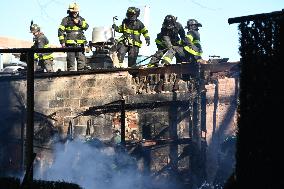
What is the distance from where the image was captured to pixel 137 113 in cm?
1338

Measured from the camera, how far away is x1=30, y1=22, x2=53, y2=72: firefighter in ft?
48.2

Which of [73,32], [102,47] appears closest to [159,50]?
[102,47]

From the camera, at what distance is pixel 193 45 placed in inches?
555

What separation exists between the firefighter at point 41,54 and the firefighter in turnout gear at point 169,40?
3852 mm

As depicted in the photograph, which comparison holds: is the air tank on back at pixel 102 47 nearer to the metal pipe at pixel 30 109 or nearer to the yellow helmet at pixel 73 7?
the yellow helmet at pixel 73 7

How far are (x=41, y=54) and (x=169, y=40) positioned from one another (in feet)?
15.7

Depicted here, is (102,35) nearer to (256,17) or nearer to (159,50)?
(159,50)

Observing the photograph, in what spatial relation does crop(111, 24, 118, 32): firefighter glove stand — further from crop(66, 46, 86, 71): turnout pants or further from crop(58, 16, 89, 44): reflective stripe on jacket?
crop(66, 46, 86, 71): turnout pants

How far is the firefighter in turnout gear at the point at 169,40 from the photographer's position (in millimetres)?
13742

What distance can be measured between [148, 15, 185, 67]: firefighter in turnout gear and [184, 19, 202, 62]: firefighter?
251 millimetres

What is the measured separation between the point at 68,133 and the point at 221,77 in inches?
232

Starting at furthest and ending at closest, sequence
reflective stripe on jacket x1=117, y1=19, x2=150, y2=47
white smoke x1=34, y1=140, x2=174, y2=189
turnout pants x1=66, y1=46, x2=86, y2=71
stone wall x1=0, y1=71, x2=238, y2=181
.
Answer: reflective stripe on jacket x1=117, y1=19, x2=150, y2=47, turnout pants x1=66, y1=46, x2=86, y2=71, stone wall x1=0, y1=71, x2=238, y2=181, white smoke x1=34, y1=140, x2=174, y2=189

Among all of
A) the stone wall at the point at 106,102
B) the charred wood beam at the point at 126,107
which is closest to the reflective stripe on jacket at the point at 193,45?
the stone wall at the point at 106,102

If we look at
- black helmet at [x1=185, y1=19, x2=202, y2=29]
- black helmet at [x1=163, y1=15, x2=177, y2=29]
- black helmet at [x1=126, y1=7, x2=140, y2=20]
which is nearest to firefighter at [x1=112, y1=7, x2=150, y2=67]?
black helmet at [x1=126, y1=7, x2=140, y2=20]
